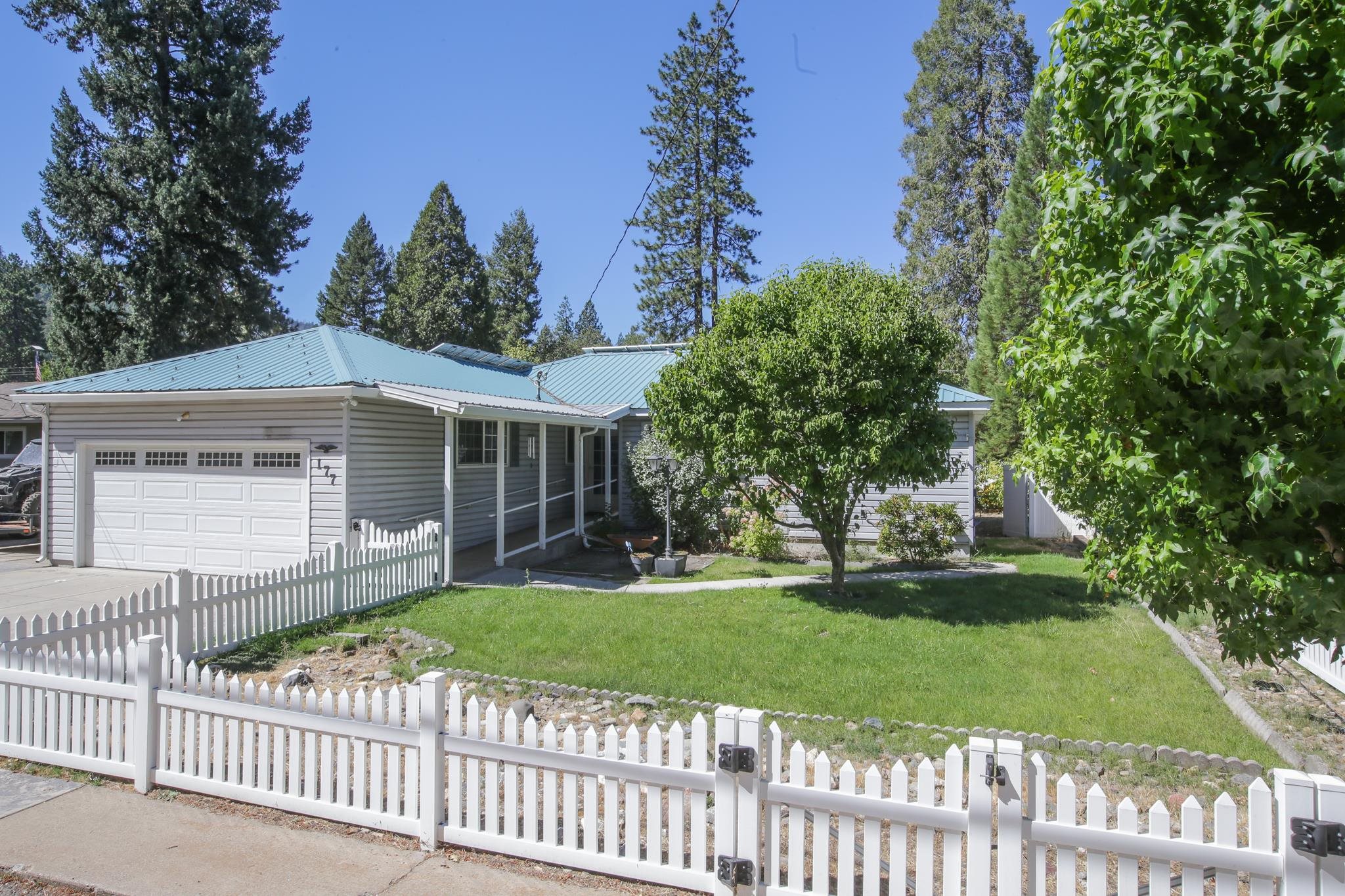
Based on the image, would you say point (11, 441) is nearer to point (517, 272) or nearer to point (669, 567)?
point (669, 567)

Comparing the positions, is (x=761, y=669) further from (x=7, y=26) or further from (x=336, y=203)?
(x=7, y=26)

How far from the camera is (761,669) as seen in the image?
6.82 m

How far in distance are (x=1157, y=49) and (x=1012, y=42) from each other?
2931cm

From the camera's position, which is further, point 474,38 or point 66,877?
point 474,38

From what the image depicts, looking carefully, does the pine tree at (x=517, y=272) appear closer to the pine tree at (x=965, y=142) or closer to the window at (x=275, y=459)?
the pine tree at (x=965, y=142)

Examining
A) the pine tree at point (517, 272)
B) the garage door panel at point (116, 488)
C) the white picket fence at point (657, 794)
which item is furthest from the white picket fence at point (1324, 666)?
the pine tree at point (517, 272)

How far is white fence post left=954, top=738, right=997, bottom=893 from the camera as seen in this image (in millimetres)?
2904

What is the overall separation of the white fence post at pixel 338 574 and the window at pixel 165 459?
506 centimetres

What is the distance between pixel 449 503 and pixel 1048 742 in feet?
26.6

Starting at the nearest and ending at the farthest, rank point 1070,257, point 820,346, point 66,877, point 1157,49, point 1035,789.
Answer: point 1157,49 → point 1035,789 → point 1070,257 → point 66,877 → point 820,346

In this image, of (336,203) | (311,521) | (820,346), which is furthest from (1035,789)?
(336,203)

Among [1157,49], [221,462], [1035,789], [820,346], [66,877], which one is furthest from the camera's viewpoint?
[221,462]

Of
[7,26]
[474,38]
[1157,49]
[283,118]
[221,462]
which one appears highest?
[7,26]

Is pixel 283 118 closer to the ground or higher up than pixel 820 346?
higher up
